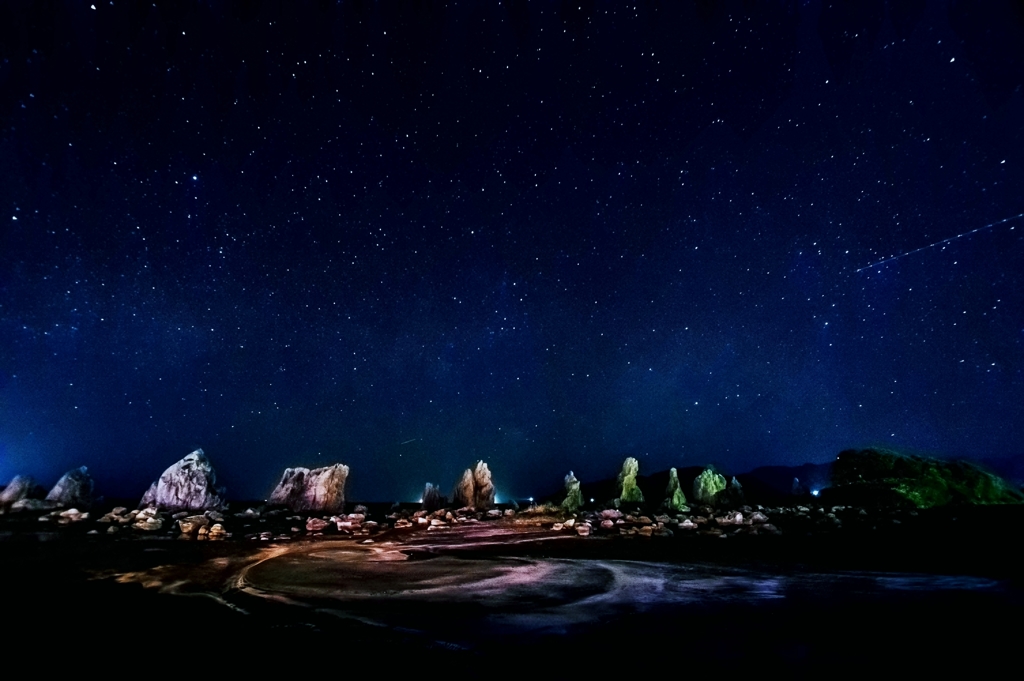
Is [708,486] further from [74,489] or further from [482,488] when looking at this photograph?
[74,489]

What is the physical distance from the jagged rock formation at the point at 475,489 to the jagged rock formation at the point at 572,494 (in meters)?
14.5

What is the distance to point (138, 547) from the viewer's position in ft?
70.8

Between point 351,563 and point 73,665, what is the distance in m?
10.2

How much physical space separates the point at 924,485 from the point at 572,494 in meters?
41.4

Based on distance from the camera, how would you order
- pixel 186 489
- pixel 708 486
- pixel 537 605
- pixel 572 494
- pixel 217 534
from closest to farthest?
pixel 537 605, pixel 217 534, pixel 572 494, pixel 186 489, pixel 708 486

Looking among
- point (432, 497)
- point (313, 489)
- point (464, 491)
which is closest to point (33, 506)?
point (313, 489)

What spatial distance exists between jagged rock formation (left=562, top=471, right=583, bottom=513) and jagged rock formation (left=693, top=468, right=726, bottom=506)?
24310 millimetres

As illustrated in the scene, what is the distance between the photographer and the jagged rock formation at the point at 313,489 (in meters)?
67.5

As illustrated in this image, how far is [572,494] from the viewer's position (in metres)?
61.9

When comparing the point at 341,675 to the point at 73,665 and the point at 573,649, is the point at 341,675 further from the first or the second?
the point at 73,665

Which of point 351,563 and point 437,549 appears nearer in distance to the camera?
point 351,563

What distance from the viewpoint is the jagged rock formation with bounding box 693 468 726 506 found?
74812 mm

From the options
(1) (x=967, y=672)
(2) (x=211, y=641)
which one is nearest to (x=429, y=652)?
(2) (x=211, y=641)

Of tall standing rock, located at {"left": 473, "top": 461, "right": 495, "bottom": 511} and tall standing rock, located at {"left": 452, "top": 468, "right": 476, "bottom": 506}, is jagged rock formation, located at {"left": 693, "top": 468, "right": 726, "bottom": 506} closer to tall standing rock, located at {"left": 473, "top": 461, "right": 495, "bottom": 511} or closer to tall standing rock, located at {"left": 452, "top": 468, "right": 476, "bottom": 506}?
tall standing rock, located at {"left": 473, "top": 461, "right": 495, "bottom": 511}
